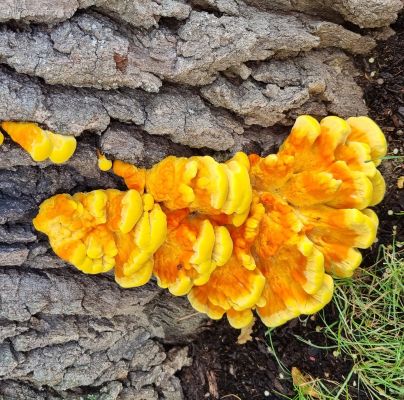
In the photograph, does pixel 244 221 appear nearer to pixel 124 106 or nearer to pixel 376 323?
pixel 124 106

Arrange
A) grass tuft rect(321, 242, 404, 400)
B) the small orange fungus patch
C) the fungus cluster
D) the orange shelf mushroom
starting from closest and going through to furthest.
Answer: the fungus cluster
the orange shelf mushroom
the small orange fungus patch
grass tuft rect(321, 242, 404, 400)

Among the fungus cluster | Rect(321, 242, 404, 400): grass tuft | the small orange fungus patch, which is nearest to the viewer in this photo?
the fungus cluster

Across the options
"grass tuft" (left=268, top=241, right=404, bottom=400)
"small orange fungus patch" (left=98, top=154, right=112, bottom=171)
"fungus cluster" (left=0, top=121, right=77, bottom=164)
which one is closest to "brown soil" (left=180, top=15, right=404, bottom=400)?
"grass tuft" (left=268, top=241, right=404, bottom=400)

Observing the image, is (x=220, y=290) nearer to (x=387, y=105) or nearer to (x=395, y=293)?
(x=395, y=293)

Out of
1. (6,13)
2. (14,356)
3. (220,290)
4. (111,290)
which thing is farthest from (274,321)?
(6,13)

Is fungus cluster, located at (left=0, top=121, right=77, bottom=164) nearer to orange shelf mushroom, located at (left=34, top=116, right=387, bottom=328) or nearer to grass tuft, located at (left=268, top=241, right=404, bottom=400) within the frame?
orange shelf mushroom, located at (left=34, top=116, right=387, bottom=328)

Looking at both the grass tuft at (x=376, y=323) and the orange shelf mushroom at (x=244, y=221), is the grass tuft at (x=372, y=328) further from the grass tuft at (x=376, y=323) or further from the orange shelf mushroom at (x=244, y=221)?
the orange shelf mushroom at (x=244, y=221)

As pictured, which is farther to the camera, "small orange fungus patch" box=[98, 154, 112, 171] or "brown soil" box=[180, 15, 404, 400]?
"brown soil" box=[180, 15, 404, 400]
